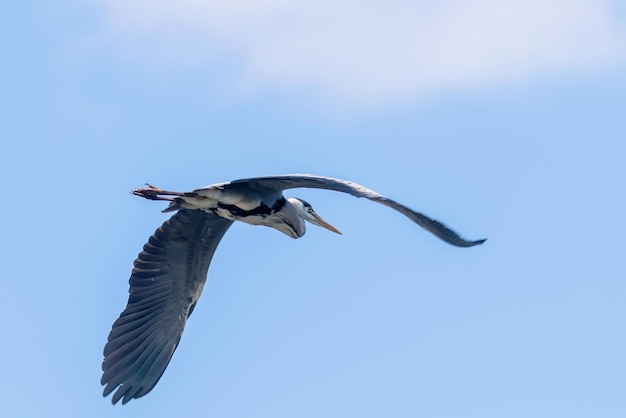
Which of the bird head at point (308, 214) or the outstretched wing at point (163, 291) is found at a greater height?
the bird head at point (308, 214)

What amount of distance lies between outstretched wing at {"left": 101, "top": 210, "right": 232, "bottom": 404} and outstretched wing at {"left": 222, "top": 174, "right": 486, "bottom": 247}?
3.46 ft

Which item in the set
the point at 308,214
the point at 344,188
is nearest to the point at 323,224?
the point at 308,214

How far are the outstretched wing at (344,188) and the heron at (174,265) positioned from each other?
0.04 meters

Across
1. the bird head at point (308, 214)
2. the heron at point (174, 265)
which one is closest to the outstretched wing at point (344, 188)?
the heron at point (174, 265)

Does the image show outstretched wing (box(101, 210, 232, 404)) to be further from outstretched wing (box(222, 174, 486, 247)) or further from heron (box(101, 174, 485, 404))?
outstretched wing (box(222, 174, 486, 247))

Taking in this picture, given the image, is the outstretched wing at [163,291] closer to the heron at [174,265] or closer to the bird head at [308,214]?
the heron at [174,265]

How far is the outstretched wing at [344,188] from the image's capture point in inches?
337

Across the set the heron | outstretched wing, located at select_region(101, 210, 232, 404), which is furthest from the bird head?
outstretched wing, located at select_region(101, 210, 232, 404)

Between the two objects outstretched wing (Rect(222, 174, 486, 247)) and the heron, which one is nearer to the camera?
outstretched wing (Rect(222, 174, 486, 247))

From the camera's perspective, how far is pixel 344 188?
31.0ft

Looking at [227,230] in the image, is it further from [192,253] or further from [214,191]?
[214,191]

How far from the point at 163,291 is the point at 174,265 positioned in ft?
1.03

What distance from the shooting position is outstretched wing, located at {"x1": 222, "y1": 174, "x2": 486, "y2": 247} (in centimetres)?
857

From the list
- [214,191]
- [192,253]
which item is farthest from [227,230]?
[214,191]
